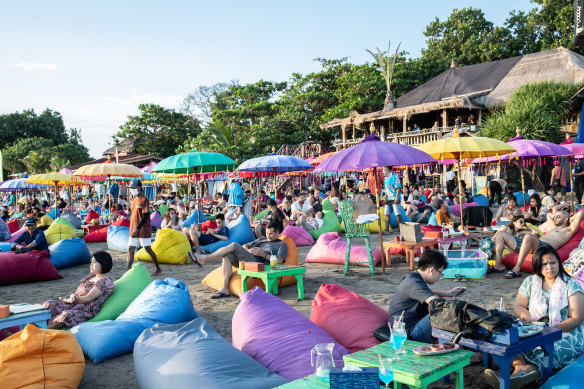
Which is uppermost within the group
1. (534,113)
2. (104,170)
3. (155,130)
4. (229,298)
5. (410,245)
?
(155,130)

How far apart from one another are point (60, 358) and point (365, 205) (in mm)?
4828

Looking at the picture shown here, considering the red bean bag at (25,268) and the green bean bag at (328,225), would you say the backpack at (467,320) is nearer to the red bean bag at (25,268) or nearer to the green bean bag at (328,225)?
the red bean bag at (25,268)

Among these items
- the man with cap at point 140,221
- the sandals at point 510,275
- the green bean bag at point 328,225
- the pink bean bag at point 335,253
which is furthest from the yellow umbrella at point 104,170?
the sandals at point 510,275

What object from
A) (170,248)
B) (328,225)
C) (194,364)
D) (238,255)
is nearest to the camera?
(194,364)

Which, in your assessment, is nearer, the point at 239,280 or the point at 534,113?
the point at 239,280

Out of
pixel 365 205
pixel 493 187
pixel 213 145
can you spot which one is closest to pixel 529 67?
pixel 493 187

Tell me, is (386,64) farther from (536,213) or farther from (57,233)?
(57,233)

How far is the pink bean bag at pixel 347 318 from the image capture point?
346 centimetres

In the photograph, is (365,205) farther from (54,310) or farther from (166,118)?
(166,118)

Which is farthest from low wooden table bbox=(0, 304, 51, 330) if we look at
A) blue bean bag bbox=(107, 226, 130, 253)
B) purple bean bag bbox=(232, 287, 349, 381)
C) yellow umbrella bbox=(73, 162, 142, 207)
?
yellow umbrella bbox=(73, 162, 142, 207)

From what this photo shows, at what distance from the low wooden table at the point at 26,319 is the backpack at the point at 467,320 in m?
3.04

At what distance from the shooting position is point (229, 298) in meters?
5.57

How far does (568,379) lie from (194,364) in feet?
7.35

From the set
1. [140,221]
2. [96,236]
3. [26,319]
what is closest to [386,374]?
[26,319]
